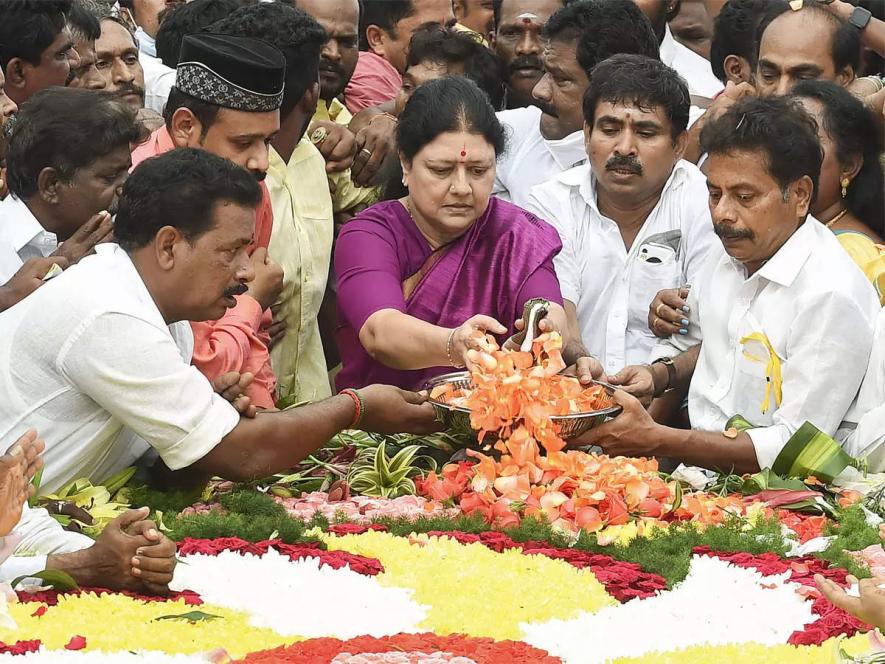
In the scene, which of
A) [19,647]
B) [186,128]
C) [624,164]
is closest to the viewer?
[19,647]

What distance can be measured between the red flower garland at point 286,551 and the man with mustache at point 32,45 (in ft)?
9.13

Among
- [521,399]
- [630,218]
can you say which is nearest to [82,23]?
[630,218]

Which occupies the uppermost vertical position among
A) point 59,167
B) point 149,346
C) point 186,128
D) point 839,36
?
point 839,36

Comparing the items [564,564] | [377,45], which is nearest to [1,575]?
[564,564]

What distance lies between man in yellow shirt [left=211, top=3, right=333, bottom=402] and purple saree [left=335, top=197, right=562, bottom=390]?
0.38 metres

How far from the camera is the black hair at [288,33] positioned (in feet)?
19.7

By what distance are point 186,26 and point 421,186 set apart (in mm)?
1796

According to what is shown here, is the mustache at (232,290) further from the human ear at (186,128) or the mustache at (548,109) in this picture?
the mustache at (548,109)

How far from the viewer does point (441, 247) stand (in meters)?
5.87

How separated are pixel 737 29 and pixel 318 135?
2.53 metres

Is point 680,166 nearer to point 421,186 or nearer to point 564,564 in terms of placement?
point 421,186

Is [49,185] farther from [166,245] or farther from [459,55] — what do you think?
[459,55]

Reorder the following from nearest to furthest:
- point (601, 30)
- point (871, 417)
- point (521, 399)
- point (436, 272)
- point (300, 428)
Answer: point (300, 428)
point (521, 399)
point (871, 417)
point (436, 272)
point (601, 30)

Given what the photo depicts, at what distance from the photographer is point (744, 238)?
17.8 ft
